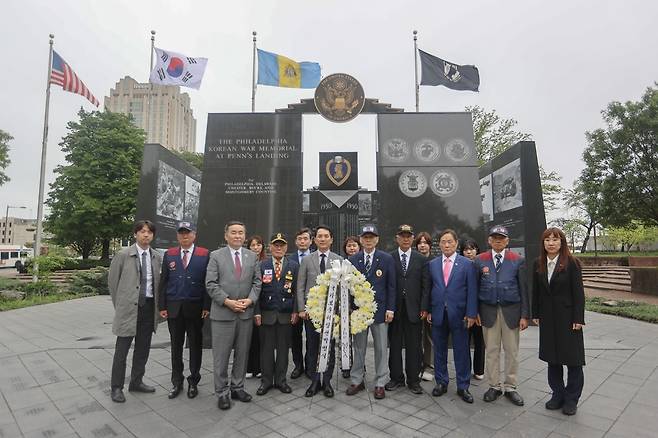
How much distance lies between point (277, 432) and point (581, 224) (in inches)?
1769

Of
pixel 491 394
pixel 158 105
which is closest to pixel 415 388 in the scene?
pixel 491 394

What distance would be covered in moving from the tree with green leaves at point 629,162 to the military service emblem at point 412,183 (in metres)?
16.9

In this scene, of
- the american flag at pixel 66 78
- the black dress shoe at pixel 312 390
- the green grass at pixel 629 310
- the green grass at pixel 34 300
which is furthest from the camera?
the american flag at pixel 66 78

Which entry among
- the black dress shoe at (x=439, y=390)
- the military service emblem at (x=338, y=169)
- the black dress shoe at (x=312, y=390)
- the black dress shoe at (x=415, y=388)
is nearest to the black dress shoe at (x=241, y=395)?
the black dress shoe at (x=312, y=390)

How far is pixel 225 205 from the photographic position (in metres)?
7.19

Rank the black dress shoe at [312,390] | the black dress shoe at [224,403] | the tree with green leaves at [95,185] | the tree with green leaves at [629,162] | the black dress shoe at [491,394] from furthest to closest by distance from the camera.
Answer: the tree with green leaves at [95,185] → the tree with green leaves at [629,162] → the black dress shoe at [312,390] → the black dress shoe at [491,394] → the black dress shoe at [224,403]

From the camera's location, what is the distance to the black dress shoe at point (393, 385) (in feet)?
14.4

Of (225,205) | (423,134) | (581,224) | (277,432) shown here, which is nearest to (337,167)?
(423,134)

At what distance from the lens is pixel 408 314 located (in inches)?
176

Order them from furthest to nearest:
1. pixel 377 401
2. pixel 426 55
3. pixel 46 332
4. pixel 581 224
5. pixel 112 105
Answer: pixel 581 224, pixel 112 105, pixel 426 55, pixel 46 332, pixel 377 401

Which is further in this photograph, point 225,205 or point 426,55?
point 426,55

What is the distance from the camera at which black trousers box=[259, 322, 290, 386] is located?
4.39 meters

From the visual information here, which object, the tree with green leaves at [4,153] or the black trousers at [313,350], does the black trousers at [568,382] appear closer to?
the black trousers at [313,350]

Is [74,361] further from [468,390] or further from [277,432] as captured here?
[468,390]
